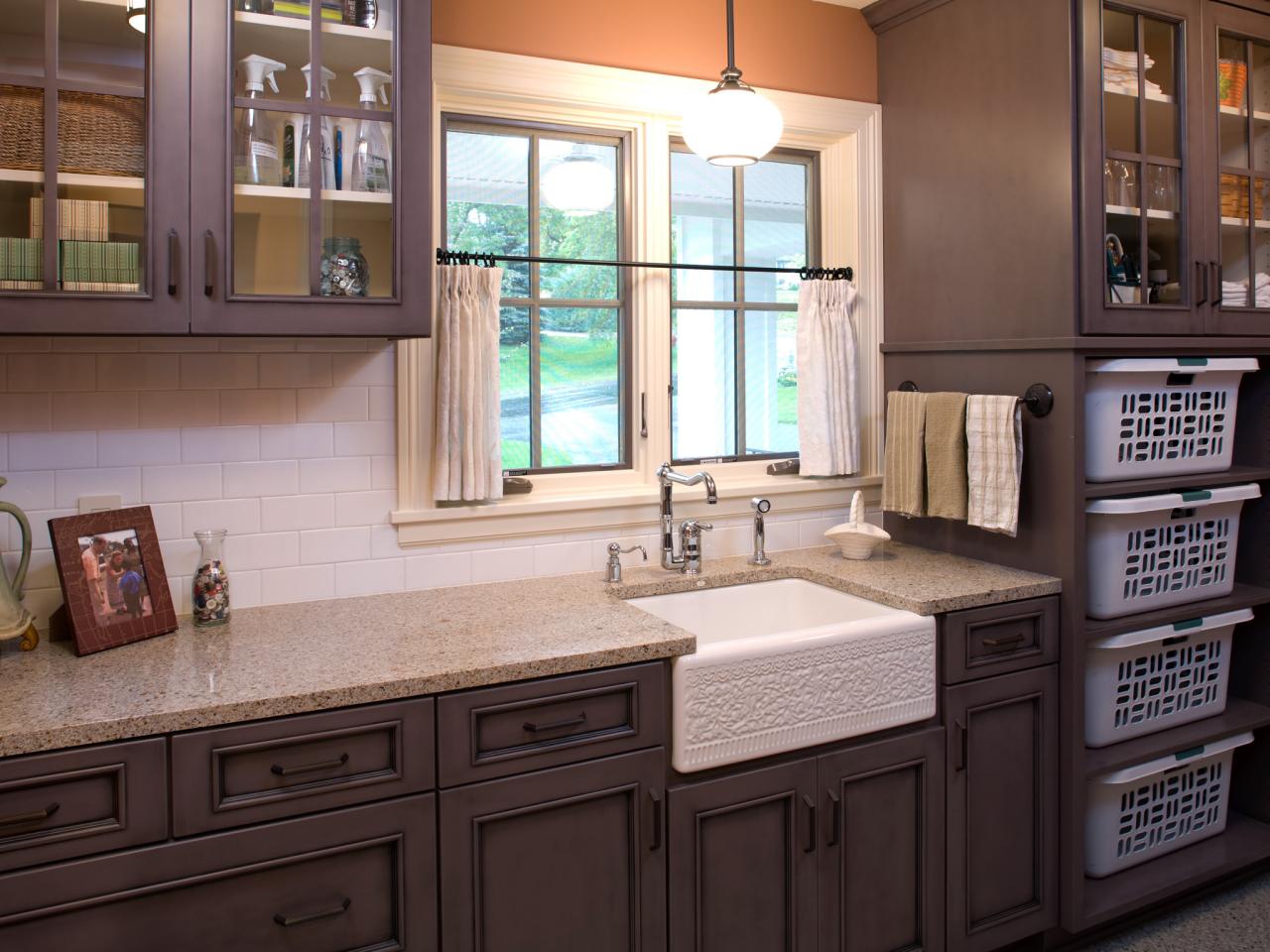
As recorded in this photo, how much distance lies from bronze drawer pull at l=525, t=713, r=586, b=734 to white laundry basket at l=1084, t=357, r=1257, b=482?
151 cm

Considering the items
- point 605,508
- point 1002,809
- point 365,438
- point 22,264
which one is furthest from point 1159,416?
point 22,264

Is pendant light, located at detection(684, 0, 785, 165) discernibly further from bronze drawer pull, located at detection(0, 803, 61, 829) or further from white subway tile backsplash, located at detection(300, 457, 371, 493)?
bronze drawer pull, located at detection(0, 803, 61, 829)

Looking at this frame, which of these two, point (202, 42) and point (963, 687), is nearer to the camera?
point (202, 42)

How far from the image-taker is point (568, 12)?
8.46 ft

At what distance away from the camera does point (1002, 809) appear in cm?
245

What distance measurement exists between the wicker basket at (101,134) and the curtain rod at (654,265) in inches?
30.0

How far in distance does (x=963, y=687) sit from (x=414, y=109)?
1793mm

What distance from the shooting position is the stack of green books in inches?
67.2

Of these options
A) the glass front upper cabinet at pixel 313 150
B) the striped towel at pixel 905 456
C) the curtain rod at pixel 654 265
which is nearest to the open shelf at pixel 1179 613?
the striped towel at pixel 905 456

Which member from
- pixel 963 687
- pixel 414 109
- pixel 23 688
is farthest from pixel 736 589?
pixel 23 688

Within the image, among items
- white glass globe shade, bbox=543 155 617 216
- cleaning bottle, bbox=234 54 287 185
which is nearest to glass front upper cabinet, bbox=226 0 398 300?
cleaning bottle, bbox=234 54 287 185

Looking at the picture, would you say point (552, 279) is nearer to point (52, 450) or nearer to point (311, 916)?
point (52, 450)

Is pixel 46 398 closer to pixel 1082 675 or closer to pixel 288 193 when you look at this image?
pixel 288 193

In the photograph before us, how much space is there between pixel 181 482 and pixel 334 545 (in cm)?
37
